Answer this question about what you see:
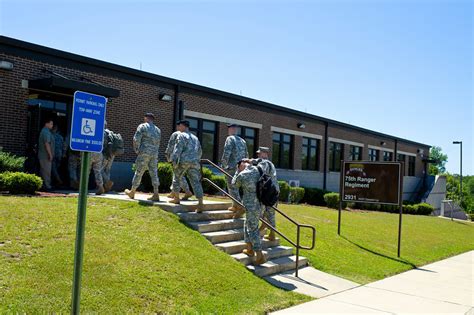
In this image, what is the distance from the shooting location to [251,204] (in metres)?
8.62

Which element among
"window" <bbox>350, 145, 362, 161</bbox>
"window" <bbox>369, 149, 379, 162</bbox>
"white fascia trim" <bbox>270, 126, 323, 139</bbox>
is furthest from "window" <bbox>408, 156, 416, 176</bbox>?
"white fascia trim" <bbox>270, 126, 323, 139</bbox>

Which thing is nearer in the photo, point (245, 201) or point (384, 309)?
point (384, 309)

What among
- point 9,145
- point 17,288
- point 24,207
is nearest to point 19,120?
point 9,145

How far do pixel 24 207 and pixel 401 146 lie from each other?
36681 mm

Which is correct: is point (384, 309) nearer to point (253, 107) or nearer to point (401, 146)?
point (253, 107)

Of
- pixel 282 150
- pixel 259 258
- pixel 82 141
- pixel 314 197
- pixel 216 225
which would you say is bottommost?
pixel 259 258

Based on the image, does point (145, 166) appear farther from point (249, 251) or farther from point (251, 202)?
point (249, 251)

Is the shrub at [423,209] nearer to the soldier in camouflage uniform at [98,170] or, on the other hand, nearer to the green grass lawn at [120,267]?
the soldier in camouflage uniform at [98,170]

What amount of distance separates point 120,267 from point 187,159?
3541 mm

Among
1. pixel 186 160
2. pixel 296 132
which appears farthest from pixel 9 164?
pixel 296 132

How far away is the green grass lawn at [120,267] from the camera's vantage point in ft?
18.8

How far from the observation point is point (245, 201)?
28.5 feet

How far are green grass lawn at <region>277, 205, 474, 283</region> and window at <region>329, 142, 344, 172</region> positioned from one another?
11.0 metres

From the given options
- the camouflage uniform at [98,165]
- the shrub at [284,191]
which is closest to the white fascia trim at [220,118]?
the shrub at [284,191]
